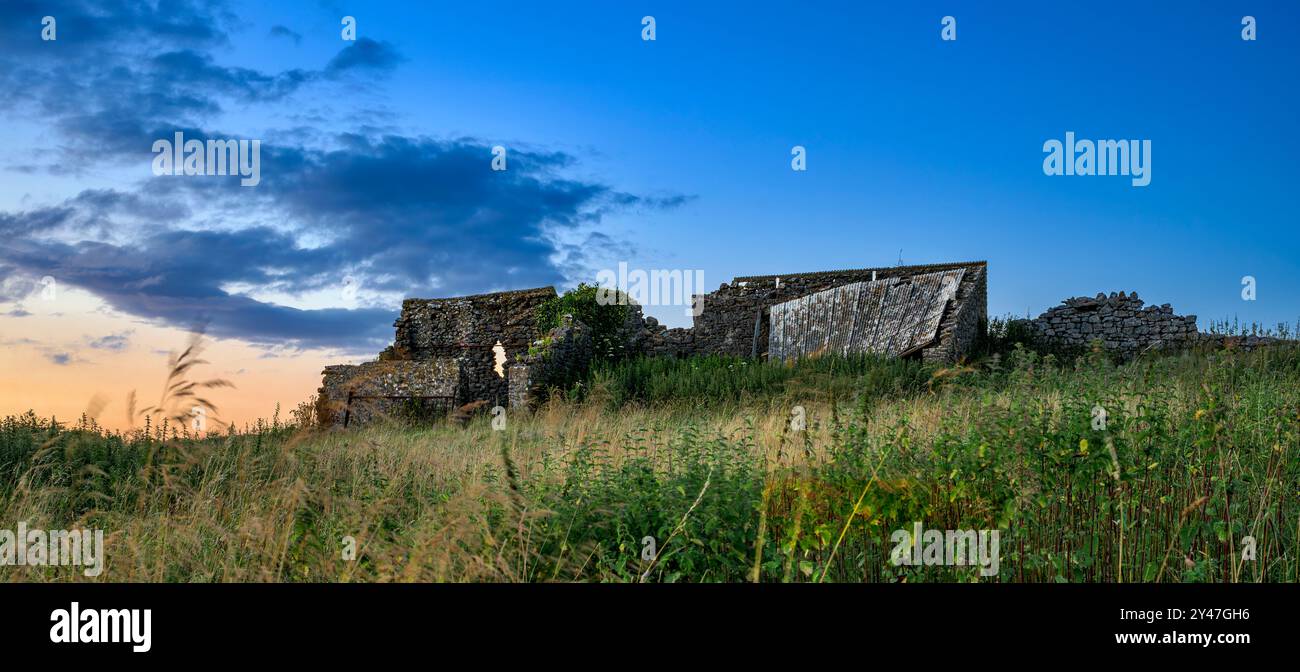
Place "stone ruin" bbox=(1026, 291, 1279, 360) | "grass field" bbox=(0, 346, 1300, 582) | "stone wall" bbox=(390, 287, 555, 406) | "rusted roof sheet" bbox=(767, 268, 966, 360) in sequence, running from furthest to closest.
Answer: "stone wall" bbox=(390, 287, 555, 406) < "stone ruin" bbox=(1026, 291, 1279, 360) < "rusted roof sheet" bbox=(767, 268, 966, 360) < "grass field" bbox=(0, 346, 1300, 582)

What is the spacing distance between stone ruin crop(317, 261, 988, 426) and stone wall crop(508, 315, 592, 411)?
0.03 meters

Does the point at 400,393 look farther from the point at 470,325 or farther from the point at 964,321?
the point at 964,321

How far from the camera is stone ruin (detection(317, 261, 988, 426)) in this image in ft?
65.3

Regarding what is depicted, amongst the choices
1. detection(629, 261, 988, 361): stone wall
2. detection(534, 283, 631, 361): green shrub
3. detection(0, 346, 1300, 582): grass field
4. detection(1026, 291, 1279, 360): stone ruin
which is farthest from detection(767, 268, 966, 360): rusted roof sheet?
detection(0, 346, 1300, 582): grass field

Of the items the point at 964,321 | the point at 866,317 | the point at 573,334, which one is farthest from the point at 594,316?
the point at 964,321

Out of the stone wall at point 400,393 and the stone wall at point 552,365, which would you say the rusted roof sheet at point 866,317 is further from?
the stone wall at point 400,393

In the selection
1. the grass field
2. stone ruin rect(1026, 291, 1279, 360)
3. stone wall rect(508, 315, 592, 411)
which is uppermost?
stone ruin rect(1026, 291, 1279, 360)

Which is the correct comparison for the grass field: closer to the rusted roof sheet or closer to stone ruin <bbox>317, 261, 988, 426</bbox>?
stone ruin <bbox>317, 261, 988, 426</bbox>
